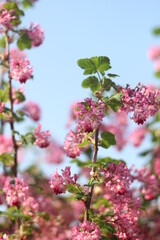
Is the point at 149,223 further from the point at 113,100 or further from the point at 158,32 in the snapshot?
the point at 158,32

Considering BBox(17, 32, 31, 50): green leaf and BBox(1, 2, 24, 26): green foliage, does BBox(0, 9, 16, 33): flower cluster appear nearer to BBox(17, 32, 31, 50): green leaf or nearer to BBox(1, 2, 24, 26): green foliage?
BBox(1, 2, 24, 26): green foliage

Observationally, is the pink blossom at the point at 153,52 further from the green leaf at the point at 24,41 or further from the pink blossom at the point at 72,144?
the pink blossom at the point at 72,144

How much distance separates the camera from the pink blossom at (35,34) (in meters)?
5.70

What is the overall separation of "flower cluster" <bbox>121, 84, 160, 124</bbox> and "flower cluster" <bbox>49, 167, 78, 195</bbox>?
790mm

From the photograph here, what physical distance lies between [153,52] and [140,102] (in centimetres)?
839

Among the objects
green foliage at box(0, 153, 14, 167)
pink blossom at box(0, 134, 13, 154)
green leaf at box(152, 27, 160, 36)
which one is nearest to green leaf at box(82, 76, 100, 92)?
green foliage at box(0, 153, 14, 167)

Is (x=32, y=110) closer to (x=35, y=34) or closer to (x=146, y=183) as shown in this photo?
(x=35, y=34)

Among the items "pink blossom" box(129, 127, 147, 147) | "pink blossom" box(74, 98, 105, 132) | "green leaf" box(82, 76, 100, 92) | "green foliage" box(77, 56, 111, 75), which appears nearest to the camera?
"pink blossom" box(74, 98, 105, 132)

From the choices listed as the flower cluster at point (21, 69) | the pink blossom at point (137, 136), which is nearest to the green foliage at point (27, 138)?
the flower cluster at point (21, 69)

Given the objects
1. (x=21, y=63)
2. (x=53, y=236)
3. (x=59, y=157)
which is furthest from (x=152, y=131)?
(x=21, y=63)

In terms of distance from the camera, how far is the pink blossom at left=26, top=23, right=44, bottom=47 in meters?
5.70

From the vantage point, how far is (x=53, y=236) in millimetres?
6082

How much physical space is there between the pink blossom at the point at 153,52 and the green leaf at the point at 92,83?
305 inches

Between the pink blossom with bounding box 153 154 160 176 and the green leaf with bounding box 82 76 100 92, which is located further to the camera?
the pink blossom with bounding box 153 154 160 176
